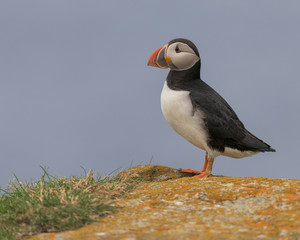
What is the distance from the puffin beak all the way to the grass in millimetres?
2808

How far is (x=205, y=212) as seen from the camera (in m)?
4.63

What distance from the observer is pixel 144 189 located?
19.2ft

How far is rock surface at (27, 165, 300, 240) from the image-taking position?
154 inches

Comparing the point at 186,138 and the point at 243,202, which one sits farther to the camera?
the point at 186,138

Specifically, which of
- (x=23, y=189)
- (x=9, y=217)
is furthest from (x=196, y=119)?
(x=9, y=217)

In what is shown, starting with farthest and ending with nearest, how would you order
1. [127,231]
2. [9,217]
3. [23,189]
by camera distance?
[23,189] < [9,217] < [127,231]

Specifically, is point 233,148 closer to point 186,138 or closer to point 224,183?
point 186,138

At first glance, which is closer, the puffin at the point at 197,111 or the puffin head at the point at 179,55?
the puffin at the point at 197,111

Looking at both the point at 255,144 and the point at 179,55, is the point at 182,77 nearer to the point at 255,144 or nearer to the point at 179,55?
the point at 179,55

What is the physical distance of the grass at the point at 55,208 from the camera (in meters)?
4.49

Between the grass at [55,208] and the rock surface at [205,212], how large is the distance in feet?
0.61

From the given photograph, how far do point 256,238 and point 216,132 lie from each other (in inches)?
142

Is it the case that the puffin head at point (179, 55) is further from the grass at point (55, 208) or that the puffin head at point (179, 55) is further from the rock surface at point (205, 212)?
the grass at point (55, 208)

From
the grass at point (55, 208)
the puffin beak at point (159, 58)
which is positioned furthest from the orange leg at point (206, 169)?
the grass at point (55, 208)
